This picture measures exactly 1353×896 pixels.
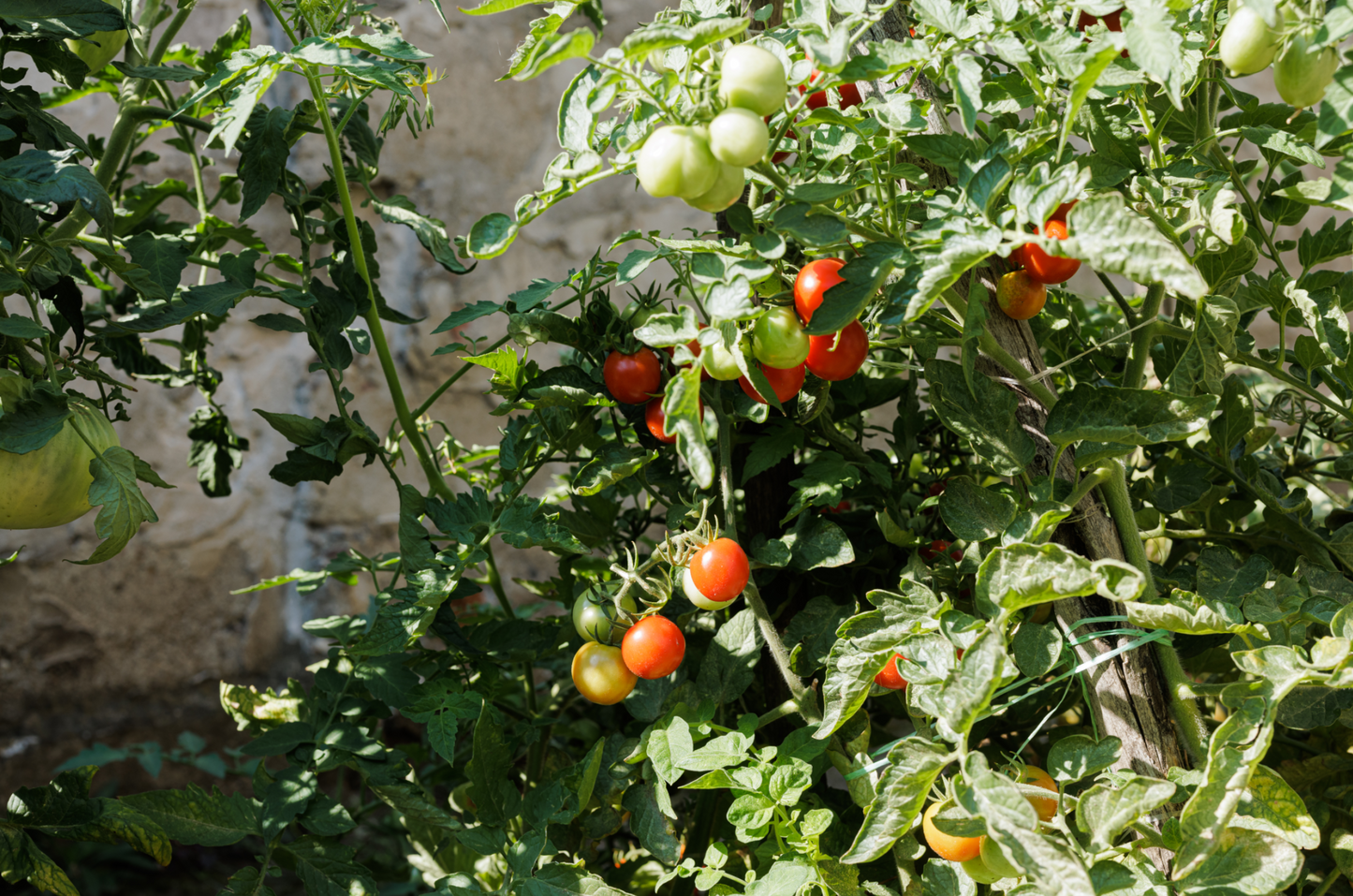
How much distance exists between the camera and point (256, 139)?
65 cm

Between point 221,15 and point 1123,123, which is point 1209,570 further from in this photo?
point 221,15

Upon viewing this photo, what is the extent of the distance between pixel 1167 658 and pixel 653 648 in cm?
33

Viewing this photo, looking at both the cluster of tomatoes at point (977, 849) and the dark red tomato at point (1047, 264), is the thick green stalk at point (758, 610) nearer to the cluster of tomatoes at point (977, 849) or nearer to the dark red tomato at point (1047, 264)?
the cluster of tomatoes at point (977, 849)

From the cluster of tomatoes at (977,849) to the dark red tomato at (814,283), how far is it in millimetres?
294

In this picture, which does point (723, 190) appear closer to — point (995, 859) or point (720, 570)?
point (720, 570)

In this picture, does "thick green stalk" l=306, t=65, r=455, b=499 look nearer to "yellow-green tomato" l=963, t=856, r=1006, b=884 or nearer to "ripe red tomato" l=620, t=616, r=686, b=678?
"ripe red tomato" l=620, t=616, r=686, b=678

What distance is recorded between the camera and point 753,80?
0.38 metres

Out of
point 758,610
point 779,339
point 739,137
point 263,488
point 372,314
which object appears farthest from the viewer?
point 263,488

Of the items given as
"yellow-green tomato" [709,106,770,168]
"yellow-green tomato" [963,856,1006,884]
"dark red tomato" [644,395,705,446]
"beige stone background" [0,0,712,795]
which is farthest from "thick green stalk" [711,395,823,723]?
"beige stone background" [0,0,712,795]

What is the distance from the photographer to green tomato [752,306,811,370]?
1.60 ft

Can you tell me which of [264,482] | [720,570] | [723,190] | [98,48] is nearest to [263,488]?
[264,482]

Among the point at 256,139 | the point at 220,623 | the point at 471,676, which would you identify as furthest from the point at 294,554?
the point at 256,139

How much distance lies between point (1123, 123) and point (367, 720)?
804 millimetres

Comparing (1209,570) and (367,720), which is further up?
(1209,570)
